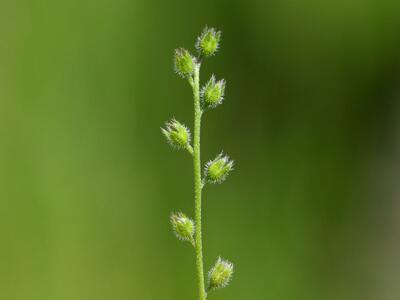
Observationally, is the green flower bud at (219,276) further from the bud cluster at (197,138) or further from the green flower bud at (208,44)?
the green flower bud at (208,44)

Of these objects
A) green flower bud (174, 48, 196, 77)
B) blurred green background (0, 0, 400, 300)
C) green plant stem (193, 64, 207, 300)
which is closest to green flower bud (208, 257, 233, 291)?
green plant stem (193, 64, 207, 300)

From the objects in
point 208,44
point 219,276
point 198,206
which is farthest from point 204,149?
point 198,206

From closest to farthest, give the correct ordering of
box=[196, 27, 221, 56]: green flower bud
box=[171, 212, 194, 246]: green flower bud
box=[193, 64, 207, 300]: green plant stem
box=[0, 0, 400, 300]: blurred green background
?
box=[193, 64, 207, 300]: green plant stem < box=[171, 212, 194, 246]: green flower bud < box=[196, 27, 221, 56]: green flower bud < box=[0, 0, 400, 300]: blurred green background

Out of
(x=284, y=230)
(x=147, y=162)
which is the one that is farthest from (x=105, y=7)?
(x=284, y=230)

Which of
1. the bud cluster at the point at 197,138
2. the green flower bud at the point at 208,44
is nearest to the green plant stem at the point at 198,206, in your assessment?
the bud cluster at the point at 197,138

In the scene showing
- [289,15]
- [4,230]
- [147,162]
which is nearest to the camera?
[4,230]

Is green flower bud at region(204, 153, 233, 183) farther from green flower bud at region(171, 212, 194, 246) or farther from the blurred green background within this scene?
the blurred green background

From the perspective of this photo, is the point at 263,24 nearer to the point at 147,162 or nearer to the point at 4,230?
the point at 147,162

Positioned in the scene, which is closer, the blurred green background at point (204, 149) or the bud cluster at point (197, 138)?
the bud cluster at point (197, 138)
